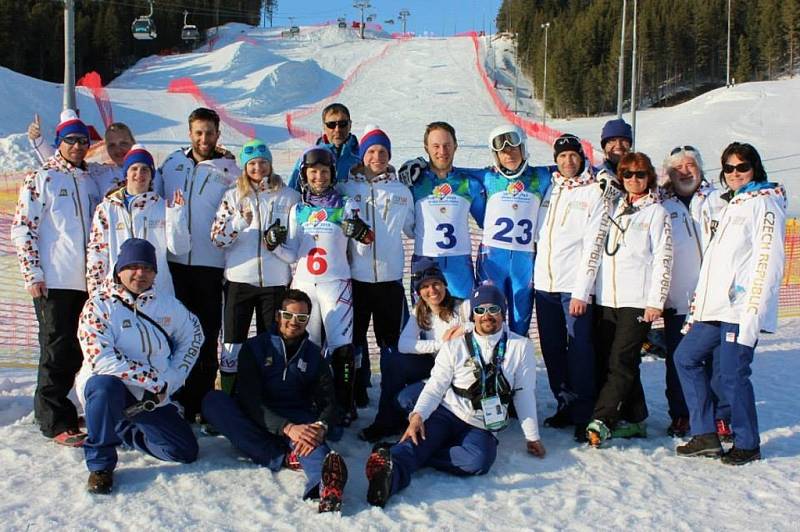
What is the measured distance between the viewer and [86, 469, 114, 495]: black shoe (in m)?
3.73

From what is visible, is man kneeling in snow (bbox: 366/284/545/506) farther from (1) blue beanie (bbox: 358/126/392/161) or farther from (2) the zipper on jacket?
(1) blue beanie (bbox: 358/126/392/161)

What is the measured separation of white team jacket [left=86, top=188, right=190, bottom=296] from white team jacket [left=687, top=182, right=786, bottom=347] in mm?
3429

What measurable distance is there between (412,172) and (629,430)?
2385mm

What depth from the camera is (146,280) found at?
4.12 meters

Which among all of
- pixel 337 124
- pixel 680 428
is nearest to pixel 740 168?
pixel 680 428

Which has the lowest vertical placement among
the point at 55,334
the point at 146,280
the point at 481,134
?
the point at 55,334

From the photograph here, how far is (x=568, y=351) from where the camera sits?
497cm

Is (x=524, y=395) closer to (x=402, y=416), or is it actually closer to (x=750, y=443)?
(x=402, y=416)

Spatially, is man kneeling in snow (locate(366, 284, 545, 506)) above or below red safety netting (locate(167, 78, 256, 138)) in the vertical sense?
below

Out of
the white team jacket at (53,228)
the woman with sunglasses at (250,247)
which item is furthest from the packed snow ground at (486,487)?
the white team jacket at (53,228)

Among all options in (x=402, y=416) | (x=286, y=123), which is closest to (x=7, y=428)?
(x=402, y=416)

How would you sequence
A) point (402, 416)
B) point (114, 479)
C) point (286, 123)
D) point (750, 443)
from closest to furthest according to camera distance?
point (114, 479) < point (750, 443) < point (402, 416) < point (286, 123)

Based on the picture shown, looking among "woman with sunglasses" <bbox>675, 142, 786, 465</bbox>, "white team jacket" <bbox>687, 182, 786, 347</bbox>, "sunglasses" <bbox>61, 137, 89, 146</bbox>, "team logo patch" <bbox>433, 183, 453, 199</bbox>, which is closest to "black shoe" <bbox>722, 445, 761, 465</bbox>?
"woman with sunglasses" <bbox>675, 142, 786, 465</bbox>

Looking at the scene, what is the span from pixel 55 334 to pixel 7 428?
71 cm
